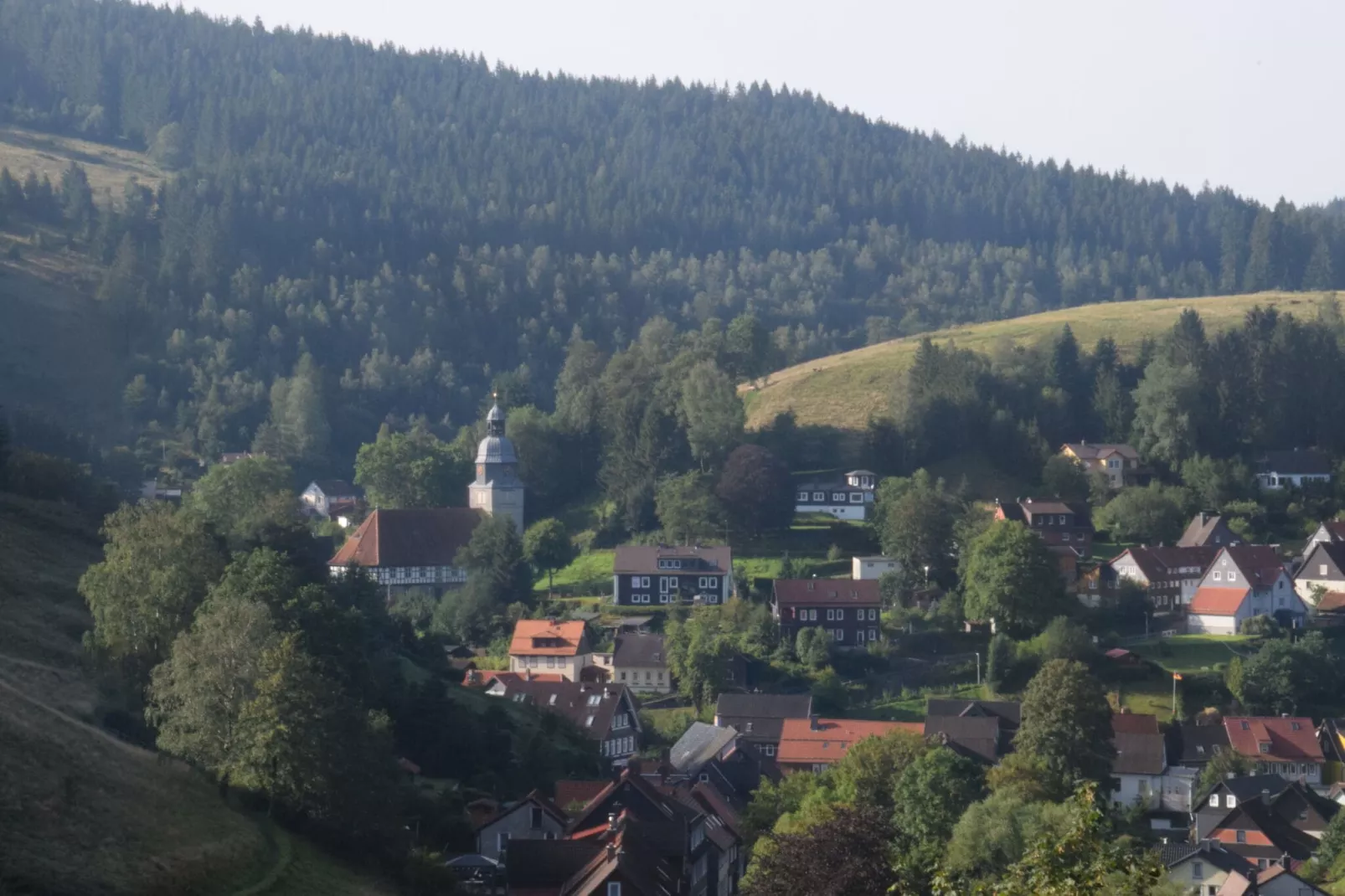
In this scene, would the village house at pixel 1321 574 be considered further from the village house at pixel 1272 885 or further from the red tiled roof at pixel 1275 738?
the village house at pixel 1272 885

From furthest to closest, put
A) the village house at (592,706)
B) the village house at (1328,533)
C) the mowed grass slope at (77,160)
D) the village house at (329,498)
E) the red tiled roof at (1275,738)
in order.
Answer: the mowed grass slope at (77,160), the village house at (329,498), the village house at (1328,533), the village house at (592,706), the red tiled roof at (1275,738)

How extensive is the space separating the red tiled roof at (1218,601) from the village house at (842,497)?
53.2 ft

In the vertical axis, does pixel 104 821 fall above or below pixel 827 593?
above

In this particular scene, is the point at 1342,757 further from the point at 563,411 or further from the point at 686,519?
the point at 563,411

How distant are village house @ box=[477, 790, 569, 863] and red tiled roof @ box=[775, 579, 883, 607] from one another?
97.6ft

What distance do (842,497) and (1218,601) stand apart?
18.7m

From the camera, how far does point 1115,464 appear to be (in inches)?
3408

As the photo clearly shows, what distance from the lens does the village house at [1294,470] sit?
85812mm

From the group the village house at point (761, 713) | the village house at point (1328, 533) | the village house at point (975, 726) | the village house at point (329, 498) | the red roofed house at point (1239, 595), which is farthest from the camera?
the village house at point (329, 498)

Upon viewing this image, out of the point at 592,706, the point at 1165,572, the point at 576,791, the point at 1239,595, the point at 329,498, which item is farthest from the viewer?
the point at 329,498

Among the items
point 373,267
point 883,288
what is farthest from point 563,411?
point 883,288

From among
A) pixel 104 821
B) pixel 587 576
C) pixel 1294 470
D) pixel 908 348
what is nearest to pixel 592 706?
pixel 587 576

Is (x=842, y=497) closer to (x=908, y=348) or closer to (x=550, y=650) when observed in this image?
(x=550, y=650)

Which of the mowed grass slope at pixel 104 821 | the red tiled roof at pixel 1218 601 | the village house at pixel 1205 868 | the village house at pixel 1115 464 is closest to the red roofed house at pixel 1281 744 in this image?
the village house at pixel 1205 868
